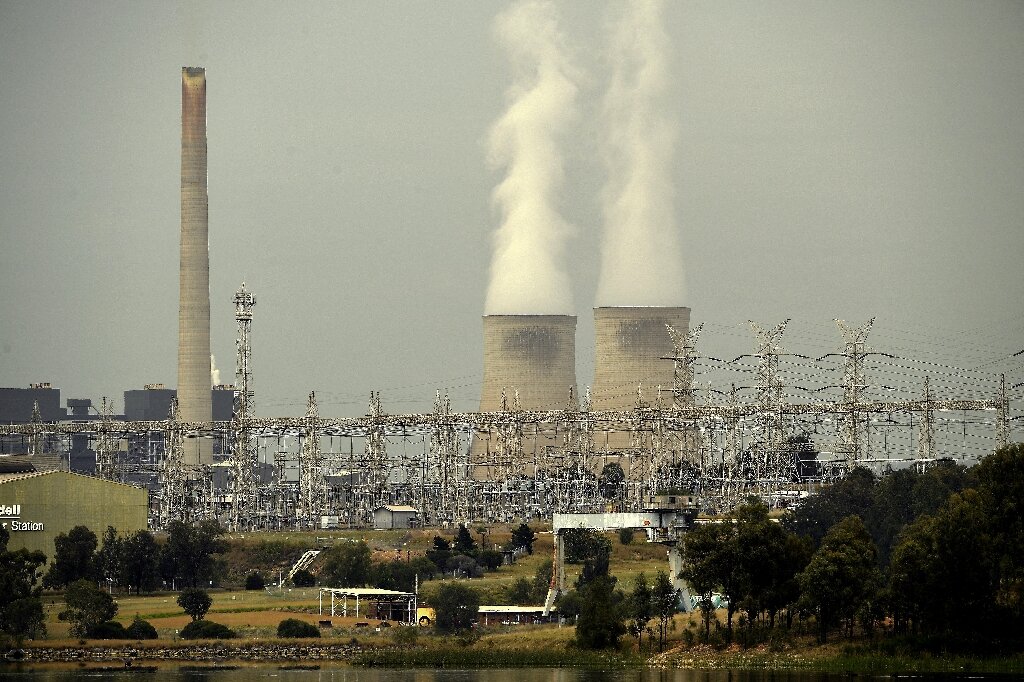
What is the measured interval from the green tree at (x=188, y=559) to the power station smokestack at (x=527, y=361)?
3627 cm

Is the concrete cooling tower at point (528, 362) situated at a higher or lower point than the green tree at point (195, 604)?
higher

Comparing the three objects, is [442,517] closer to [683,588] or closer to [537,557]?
[537,557]

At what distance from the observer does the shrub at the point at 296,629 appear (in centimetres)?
7481

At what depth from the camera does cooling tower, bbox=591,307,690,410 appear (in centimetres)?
13425

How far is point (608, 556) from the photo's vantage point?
321 ft

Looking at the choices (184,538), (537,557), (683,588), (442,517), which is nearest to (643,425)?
(442,517)

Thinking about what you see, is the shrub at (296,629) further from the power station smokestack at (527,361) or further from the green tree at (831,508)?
the power station smokestack at (527,361)

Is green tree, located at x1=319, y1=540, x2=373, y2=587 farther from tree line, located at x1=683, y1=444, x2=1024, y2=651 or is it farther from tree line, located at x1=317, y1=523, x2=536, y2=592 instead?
tree line, located at x1=683, y1=444, x2=1024, y2=651

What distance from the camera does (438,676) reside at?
64375 mm

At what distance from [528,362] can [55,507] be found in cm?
4284

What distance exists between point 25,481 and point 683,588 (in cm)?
4514

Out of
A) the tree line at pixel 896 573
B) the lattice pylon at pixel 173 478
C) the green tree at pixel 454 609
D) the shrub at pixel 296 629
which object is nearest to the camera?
the tree line at pixel 896 573

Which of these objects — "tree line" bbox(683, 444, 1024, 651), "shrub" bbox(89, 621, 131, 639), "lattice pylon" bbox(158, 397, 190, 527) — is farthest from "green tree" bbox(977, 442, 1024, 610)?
"lattice pylon" bbox(158, 397, 190, 527)

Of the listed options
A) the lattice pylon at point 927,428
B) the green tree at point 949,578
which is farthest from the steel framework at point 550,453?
the green tree at point 949,578
